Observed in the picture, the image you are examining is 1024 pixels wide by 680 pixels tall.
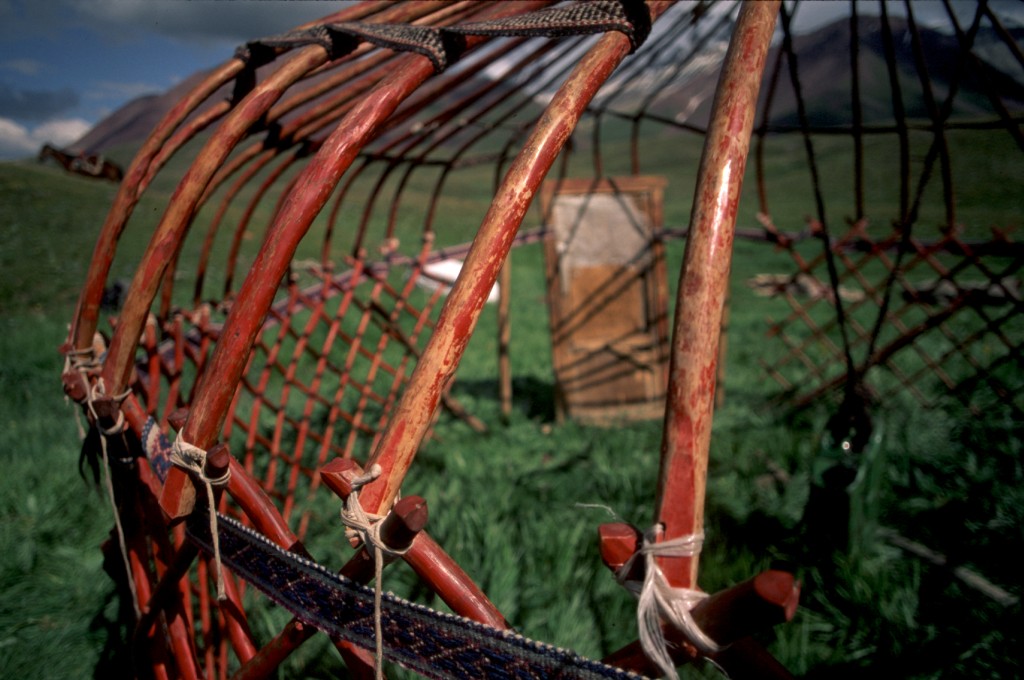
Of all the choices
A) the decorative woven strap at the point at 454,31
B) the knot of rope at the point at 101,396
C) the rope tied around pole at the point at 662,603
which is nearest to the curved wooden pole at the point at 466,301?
the decorative woven strap at the point at 454,31

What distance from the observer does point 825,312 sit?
687cm

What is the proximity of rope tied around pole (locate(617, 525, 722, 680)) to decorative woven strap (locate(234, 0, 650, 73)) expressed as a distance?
891mm

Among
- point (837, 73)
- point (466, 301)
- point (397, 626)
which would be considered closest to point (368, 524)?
point (397, 626)

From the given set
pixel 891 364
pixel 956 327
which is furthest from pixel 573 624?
pixel 956 327

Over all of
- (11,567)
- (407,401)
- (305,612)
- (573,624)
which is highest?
(407,401)

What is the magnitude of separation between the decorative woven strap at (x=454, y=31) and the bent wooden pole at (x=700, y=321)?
0.33 metres

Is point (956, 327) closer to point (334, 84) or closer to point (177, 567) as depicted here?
point (334, 84)

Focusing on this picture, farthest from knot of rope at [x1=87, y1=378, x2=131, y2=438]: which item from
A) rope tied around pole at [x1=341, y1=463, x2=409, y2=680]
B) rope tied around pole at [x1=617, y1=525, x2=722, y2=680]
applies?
rope tied around pole at [x1=617, y1=525, x2=722, y2=680]

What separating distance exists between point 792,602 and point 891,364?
3.98 meters

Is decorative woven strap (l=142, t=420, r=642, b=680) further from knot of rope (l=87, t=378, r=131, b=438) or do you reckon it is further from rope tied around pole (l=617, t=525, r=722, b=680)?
knot of rope (l=87, t=378, r=131, b=438)

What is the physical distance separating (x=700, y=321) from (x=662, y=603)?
349 millimetres

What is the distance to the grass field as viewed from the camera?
1.78m

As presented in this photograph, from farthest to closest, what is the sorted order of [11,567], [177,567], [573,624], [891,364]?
[891,364]
[11,567]
[573,624]
[177,567]

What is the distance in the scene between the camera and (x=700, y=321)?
27.7 inches
